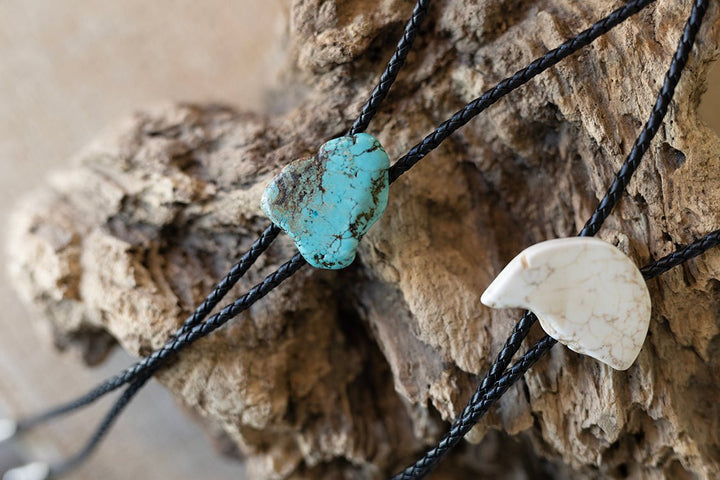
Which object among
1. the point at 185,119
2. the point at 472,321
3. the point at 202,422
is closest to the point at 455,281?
the point at 472,321

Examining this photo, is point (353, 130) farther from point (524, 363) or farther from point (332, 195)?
point (524, 363)

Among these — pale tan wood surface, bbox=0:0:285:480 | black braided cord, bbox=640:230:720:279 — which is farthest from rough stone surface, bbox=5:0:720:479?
pale tan wood surface, bbox=0:0:285:480

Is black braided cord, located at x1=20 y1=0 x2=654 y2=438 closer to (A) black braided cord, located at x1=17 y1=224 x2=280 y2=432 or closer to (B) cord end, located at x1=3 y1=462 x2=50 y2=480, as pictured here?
(A) black braided cord, located at x1=17 y1=224 x2=280 y2=432

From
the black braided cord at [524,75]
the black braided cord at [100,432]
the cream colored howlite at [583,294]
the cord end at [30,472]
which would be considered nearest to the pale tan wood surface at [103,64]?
the black braided cord at [100,432]

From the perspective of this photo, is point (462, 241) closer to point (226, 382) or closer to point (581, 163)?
point (581, 163)

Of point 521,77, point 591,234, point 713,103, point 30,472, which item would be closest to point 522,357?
point 591,234

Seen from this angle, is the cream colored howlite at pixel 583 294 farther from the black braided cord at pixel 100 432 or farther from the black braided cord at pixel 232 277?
the black braided cord at pixel 100 432

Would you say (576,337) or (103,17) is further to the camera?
(103,17)
